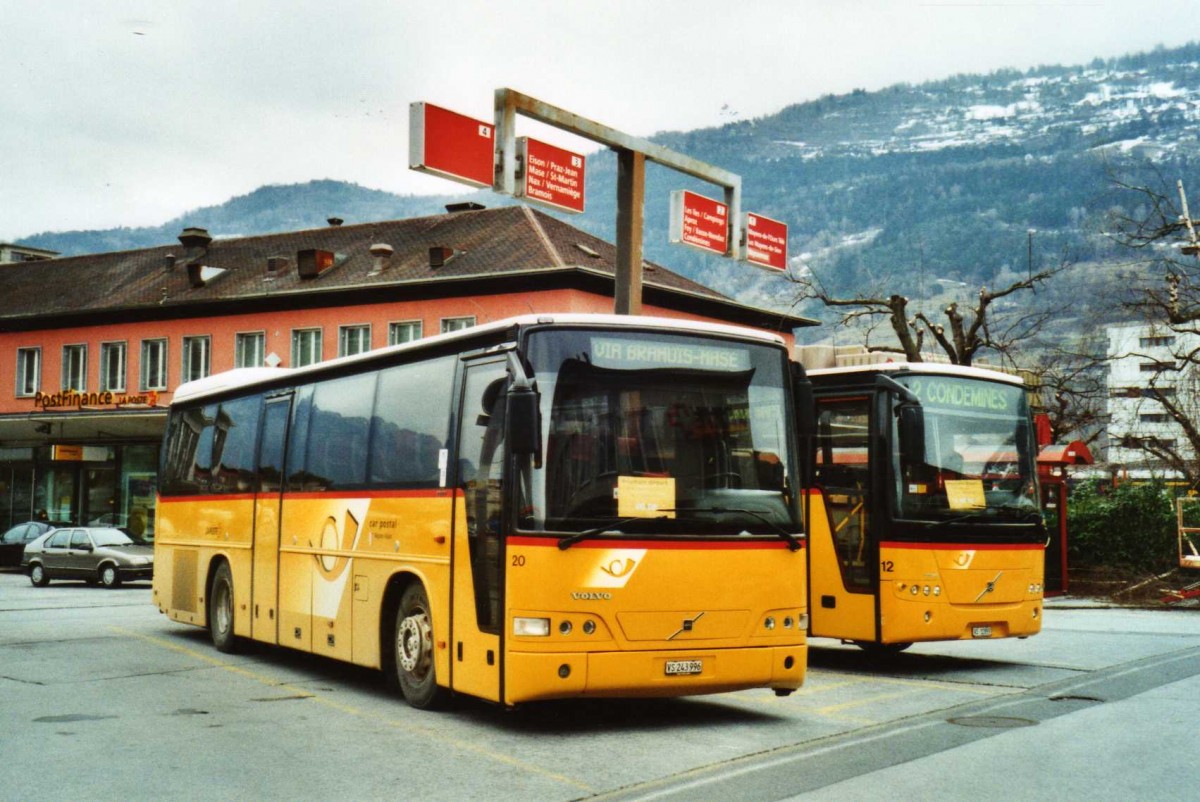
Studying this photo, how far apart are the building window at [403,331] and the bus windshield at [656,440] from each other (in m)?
34.9

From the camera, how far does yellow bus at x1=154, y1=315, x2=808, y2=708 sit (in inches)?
372

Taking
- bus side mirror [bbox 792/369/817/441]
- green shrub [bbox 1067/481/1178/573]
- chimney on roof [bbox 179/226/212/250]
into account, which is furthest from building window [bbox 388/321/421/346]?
bus side mirror [bbox 792/369/817/441]

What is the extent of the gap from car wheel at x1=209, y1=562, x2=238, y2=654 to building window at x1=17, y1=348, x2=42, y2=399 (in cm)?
4157

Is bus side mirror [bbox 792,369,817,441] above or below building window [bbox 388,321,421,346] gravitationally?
below

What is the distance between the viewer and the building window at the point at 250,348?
48375mm

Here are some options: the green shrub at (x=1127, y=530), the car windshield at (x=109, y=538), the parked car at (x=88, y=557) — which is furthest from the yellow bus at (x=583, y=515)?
the car windshield at (x=109, y=538)

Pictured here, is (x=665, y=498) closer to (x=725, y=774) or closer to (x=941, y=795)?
(x=725, y=774)

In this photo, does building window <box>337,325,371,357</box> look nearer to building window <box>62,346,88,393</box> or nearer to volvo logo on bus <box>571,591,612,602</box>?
building window <box>62,346,88,393</box>

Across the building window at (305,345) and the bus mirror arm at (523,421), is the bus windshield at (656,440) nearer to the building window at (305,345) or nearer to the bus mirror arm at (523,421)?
the bus mirror arm at (523,421)

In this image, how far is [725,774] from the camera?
8.24 m

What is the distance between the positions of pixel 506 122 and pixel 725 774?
309 inches

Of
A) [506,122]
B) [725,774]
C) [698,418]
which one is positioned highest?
[506,122]

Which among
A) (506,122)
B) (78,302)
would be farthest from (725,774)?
(78,302)

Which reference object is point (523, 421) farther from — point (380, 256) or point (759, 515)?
point (380, 256)
